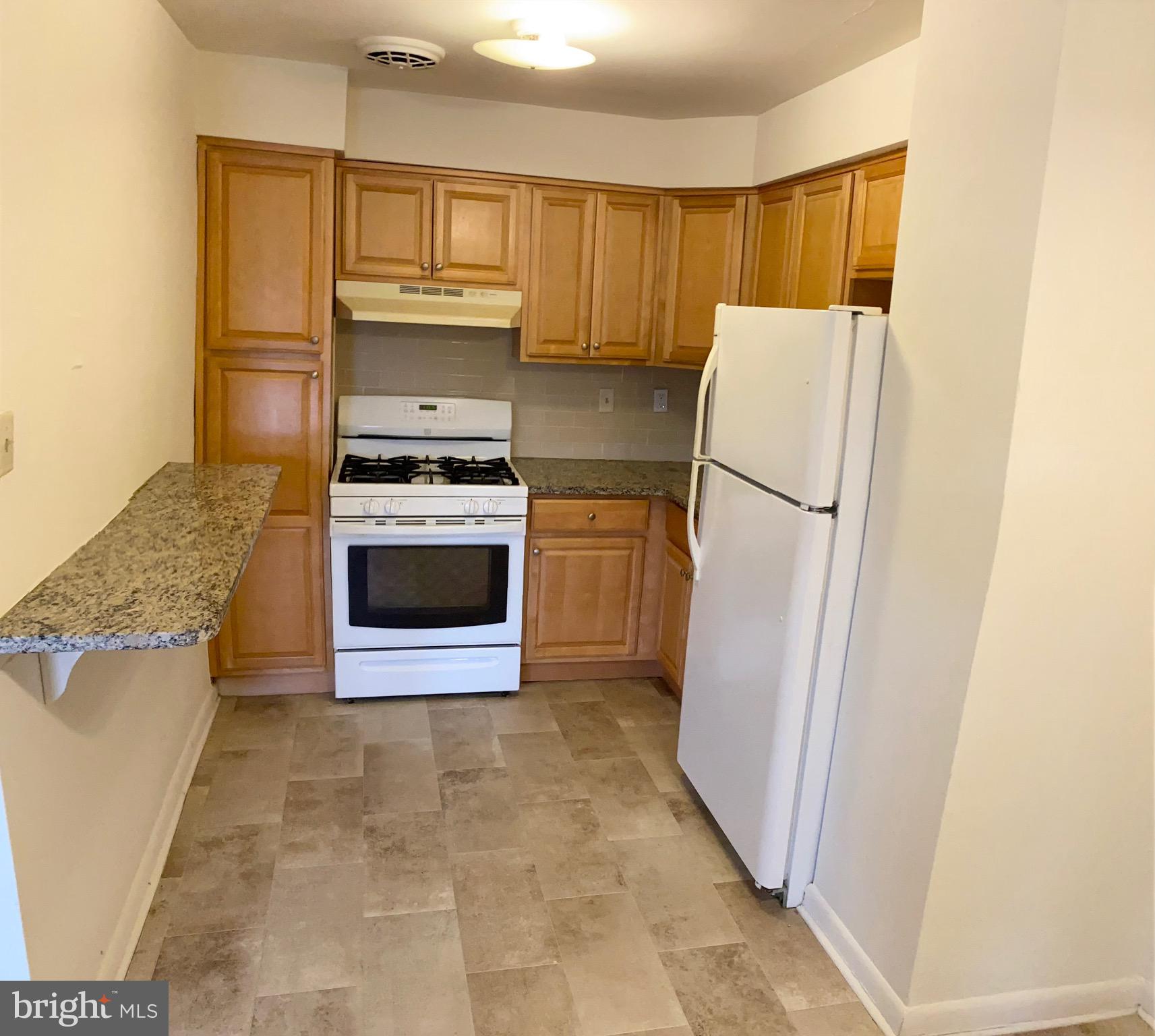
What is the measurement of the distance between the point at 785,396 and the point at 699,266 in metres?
1.60

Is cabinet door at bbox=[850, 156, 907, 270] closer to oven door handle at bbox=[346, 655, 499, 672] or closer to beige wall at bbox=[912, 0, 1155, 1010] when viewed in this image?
beige wall at bbox=[912, 0, 1155, 1010]

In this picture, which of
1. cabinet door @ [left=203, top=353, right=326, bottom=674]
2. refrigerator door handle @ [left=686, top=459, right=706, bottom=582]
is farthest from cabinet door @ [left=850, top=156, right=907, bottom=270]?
cabinet door @ [left=203, top=353, right=326, bottom=674]

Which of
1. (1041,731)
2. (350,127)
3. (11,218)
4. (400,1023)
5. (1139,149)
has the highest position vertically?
(350,127)

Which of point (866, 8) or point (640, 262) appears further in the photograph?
point (640, 262)

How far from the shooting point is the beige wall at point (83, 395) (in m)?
1.51

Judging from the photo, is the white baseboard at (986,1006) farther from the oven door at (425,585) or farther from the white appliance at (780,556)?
the oven door at (425,585)

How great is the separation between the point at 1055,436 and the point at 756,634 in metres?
0.94

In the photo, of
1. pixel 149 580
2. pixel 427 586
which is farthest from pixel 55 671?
pixel 427 586

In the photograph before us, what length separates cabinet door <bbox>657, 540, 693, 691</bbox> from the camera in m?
3.46

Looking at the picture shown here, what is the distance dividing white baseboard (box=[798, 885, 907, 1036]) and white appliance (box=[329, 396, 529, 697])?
1596 mm

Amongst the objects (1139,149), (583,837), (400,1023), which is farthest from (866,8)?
(400,1023)

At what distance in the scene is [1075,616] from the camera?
1855 mm

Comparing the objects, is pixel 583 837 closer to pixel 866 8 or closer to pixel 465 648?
pixel 465 648

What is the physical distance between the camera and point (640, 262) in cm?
370
